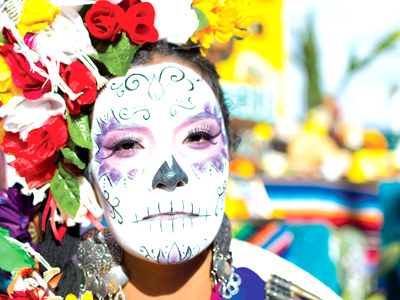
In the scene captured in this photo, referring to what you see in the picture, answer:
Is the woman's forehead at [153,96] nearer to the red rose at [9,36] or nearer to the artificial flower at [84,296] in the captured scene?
the red rose at [9,36]

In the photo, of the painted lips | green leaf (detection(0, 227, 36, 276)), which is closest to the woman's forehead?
the painted lips

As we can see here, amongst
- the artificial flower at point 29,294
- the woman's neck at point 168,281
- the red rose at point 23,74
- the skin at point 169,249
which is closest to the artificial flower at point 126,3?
the skin at point 169,249

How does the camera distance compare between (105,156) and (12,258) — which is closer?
(105,156)

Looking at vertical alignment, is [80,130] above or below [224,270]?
above

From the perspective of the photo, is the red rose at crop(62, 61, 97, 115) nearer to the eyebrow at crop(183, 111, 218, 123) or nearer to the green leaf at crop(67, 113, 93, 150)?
the green leaf at crop(67, 113, 93, 150)

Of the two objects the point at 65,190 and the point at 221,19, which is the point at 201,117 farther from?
the point at 65,190

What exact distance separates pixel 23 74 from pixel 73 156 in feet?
1.13

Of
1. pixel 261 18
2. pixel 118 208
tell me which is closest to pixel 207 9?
pixel 118 208

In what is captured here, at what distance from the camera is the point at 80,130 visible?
5.16 feet

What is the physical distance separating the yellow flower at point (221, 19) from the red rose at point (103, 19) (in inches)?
12.2

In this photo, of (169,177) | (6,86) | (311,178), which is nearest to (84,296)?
(169,177)

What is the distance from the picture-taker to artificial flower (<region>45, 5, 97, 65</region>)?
1.50 meters

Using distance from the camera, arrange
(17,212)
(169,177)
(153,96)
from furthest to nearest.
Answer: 1. (17,212)
2. (153,96)
3. (169,177)

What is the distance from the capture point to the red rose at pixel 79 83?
1504 mm
